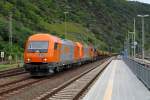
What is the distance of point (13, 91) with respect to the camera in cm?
2295

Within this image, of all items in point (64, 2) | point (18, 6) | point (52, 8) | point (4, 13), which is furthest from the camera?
point (64, 2)

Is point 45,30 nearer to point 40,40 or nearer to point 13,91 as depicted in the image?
point 40,40

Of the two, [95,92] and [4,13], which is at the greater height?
[4,13]

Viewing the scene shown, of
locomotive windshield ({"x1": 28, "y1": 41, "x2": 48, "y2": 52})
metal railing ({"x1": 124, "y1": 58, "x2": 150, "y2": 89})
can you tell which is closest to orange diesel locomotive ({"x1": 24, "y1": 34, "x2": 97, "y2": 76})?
locomotive windshield ({"x1": 28, "y1": 41, "x2": 48, "y2": 52})

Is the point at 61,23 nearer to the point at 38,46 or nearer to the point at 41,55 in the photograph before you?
the point at 38,46

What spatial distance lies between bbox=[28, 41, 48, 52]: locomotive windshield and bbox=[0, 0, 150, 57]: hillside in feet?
94.9

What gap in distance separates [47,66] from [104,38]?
139 metres

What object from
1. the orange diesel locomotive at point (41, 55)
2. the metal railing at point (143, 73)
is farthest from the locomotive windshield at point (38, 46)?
the metal railing at point (143, 73)

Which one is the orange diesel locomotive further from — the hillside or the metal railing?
the hillside

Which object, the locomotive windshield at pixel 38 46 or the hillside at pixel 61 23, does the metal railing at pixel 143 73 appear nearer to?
the locomotive windshield at pixel 38 46

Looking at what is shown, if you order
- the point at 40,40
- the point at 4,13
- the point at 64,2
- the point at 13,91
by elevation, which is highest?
the point at 64,2

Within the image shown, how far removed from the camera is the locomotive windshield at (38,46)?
34844 mm

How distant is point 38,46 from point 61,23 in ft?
289

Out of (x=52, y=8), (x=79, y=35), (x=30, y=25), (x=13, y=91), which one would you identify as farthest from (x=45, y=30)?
(x=13, y=91)
